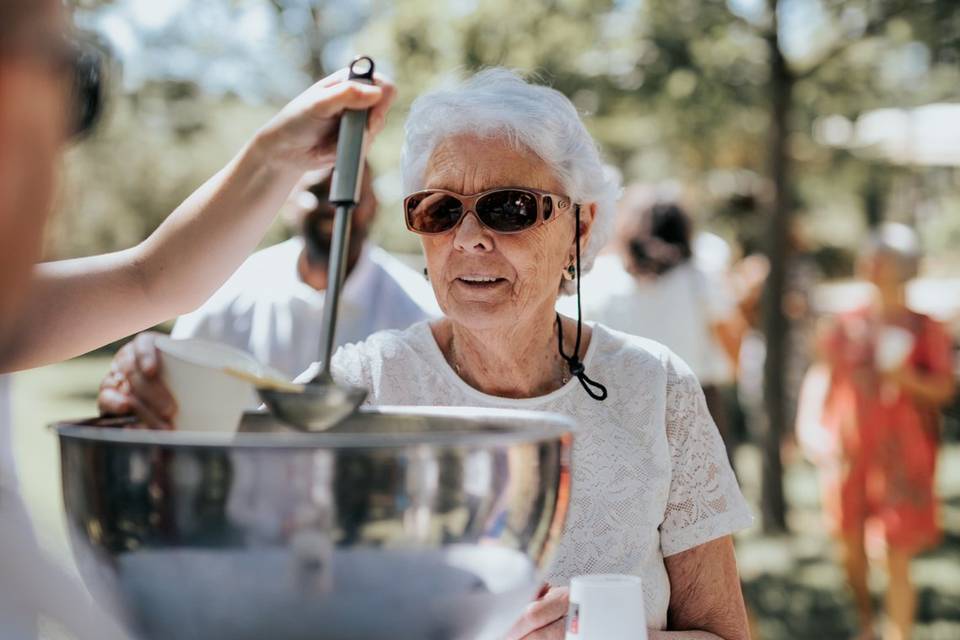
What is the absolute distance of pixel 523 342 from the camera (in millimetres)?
2123

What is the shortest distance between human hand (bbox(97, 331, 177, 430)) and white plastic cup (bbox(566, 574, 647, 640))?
0.56 meters

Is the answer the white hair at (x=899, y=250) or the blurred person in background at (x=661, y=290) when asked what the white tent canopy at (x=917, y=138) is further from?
the blurred person in background at (x=661, y=290)

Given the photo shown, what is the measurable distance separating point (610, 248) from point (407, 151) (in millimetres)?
3229

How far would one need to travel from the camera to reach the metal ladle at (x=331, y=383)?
1.09 m

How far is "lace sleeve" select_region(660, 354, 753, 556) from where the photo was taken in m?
1.95

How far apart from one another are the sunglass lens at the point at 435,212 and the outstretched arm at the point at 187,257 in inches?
21.6

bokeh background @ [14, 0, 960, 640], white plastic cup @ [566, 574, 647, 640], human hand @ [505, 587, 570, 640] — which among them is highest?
bokeh background @ [14, 0, 960, 640]

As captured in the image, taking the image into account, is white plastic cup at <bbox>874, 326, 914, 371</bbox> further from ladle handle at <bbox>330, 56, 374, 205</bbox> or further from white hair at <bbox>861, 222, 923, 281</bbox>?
ladle handle at <bbox>330, 56, 374, 205</bbox>

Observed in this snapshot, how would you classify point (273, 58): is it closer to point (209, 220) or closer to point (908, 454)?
point (908, 454)

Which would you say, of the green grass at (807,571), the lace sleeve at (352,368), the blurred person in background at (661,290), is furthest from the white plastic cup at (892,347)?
the lace sleeve at (352,368)

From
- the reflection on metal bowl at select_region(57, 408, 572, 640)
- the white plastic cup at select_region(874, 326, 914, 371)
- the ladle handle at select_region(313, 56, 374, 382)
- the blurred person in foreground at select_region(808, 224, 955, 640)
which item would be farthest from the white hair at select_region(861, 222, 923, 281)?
the reflection on metal bowl at select_region(57, 408, 572, 640)

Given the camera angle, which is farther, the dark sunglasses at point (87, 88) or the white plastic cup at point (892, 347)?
the white plastic cup at point (892, 347)

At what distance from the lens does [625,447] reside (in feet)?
6.58

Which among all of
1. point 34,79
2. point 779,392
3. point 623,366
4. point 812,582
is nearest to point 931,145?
point 779,392
